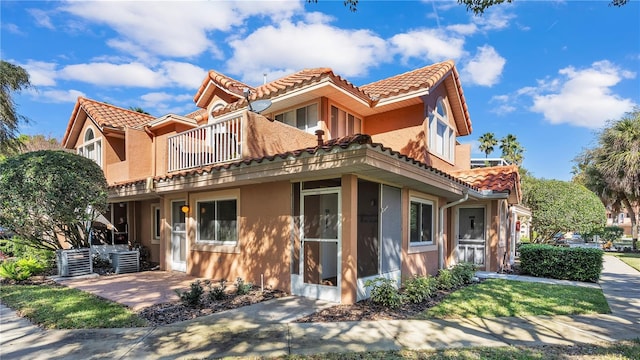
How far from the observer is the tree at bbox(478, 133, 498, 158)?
47.6 metres

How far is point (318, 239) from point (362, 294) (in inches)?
66.4

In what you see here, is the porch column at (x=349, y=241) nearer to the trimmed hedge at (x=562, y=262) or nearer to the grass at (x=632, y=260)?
the trimmed hedge at (x=562, y=262)

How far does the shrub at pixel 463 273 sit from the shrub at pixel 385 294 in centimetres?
381

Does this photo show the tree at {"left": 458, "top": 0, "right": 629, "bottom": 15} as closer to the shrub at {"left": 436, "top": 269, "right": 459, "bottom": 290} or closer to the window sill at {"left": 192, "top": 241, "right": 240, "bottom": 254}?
the shrub at {"left": 436, "top": 269, "right": 459, "bottom": 290}

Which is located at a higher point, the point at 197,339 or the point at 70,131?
the point at 70,131

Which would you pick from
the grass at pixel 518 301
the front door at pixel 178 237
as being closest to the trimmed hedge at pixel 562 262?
Result: the grass at pixel 518 301

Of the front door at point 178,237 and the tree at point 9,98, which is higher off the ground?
the tree at point 9,98

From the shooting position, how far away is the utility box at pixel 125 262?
12352 mm

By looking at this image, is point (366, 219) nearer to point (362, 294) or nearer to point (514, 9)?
point (362, 294)

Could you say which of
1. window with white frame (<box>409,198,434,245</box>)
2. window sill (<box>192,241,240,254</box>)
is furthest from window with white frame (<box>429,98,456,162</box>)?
window sill (<box>192,241,240,254</box>)

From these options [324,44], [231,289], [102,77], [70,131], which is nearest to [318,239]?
[231,289]

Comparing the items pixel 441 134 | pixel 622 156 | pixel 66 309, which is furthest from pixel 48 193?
pixel 622 156

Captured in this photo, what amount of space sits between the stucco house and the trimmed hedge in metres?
1.13

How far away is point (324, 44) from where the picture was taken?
12.6 m
